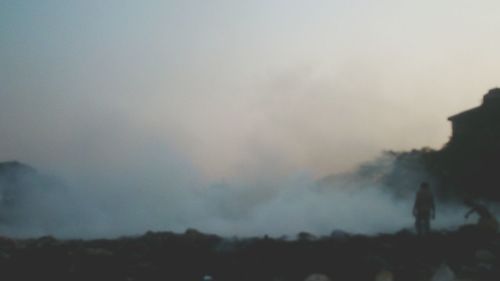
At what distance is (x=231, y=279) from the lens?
406 inches

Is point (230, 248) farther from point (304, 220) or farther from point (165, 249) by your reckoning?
point (304, 220)

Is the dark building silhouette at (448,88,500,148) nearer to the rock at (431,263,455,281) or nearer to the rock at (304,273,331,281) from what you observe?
the rock at (431,263,455,281)

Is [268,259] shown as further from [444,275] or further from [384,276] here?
[444,275]

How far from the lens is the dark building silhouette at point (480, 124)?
24.9 meters

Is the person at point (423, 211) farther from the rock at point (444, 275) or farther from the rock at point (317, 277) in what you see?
the rock at point (317, 277)

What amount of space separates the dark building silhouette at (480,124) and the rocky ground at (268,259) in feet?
44.2

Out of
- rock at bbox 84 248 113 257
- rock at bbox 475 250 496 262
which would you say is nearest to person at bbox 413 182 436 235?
rock at bbox 475 250 496 262

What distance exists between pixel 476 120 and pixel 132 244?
20.2 metres

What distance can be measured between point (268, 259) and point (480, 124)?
19006mm

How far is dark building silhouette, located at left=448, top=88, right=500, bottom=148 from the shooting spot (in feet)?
81.7

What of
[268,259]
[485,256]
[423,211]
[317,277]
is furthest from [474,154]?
[317,277]

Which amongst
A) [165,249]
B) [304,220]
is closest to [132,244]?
[165,249]

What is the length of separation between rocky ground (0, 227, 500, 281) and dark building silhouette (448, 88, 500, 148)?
13.5 meters

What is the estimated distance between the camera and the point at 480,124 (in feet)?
85.9
